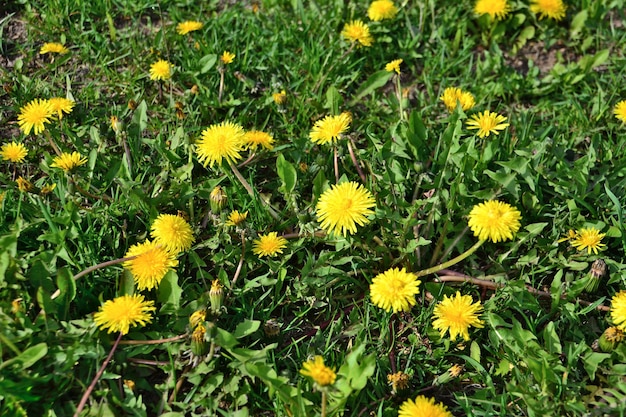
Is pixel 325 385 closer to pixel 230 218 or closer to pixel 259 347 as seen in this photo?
pixel 259 347

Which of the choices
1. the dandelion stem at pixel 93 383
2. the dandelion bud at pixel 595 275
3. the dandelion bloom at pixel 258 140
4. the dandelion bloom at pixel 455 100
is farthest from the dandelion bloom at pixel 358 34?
the dandelion stem at pixel 93 383

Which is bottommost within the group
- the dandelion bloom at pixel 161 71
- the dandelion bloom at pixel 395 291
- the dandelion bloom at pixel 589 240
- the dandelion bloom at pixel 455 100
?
the dandelion bloom at pixel 395 291

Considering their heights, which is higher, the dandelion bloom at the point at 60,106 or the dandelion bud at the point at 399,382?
the dandelion bloom at the point at 60,106

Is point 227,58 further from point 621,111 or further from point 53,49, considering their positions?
point 621,111

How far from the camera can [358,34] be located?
10.4ft

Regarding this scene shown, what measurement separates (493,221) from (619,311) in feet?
1.75

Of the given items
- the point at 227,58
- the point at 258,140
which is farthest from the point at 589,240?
the point at 227,58

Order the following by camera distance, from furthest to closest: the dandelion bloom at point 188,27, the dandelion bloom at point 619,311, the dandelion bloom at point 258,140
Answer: the dandelion bloom at point 188,27 → the dandelion bloom at point 258,140 → the dandelion bloom at point 619,311

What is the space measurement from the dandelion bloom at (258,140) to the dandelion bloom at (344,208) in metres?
0.53

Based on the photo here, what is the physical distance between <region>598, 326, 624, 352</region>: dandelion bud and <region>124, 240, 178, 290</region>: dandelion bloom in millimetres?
1493

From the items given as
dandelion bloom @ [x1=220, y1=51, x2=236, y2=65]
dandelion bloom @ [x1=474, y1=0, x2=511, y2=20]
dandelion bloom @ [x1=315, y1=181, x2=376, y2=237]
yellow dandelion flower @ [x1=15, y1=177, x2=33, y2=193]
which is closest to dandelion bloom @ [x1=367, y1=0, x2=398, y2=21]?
dandelion bloom @ [x1=474, y1=0, x2=511, y2=20]

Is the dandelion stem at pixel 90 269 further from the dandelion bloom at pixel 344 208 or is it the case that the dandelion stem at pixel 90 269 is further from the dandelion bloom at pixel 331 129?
the dandelion bloom at pixel 331 129

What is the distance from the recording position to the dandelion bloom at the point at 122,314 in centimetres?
200

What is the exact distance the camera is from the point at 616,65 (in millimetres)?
3307
